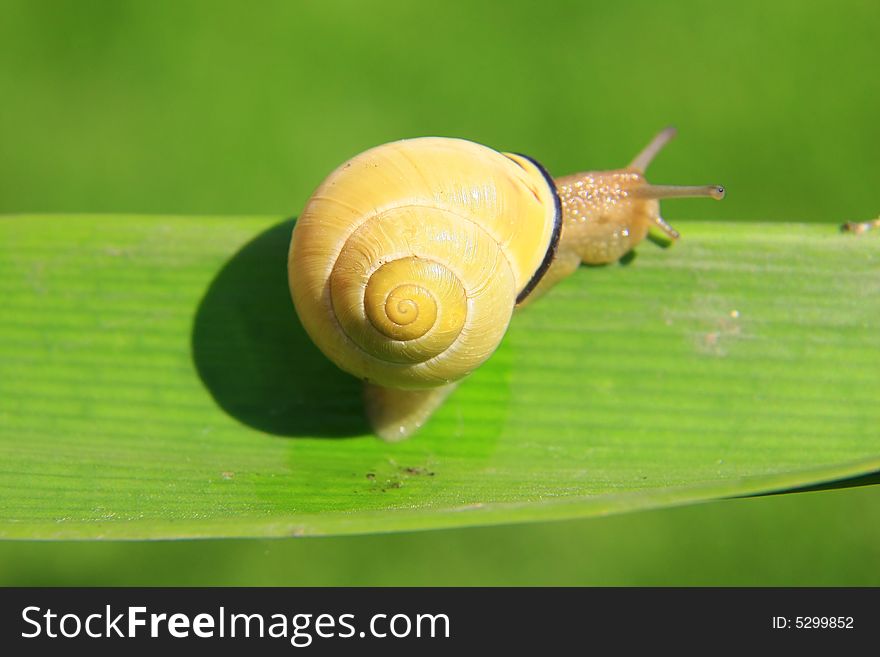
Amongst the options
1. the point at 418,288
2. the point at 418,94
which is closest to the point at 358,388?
Answer: the point at 418,288

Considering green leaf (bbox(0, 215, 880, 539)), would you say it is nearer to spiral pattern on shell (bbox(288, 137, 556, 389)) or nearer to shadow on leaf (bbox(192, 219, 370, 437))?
shadow on leaf (bbox(192, 219, 370, 437))

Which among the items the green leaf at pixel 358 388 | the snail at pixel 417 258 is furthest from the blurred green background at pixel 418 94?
the snail at pixel 417 258

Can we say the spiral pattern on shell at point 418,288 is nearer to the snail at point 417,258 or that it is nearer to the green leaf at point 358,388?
the snail at point 417,258

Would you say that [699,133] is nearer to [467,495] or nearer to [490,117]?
[490,117]

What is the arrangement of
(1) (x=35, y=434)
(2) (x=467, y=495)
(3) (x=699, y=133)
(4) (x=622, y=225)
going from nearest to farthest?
(2) (x=467, y=495)
(1) (x=35, y=434)
(4) (x=622, y=225)
(3) (x=699, y=133)

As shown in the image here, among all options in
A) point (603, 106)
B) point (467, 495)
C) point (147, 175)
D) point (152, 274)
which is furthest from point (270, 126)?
point (467, 495)

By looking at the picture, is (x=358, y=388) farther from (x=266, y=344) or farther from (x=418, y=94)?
(x=418, y=94)
